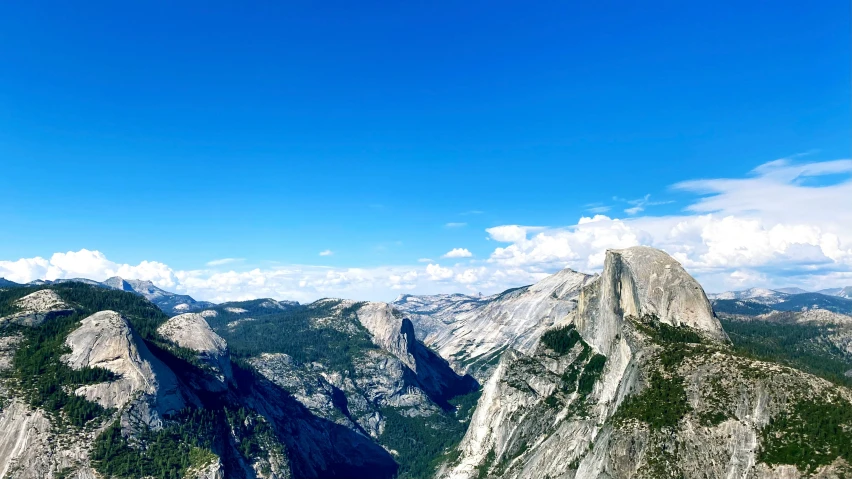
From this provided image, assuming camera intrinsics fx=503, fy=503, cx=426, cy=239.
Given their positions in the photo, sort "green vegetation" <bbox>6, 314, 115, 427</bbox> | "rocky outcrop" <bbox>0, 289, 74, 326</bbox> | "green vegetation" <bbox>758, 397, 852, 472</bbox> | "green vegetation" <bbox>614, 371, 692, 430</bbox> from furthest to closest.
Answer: "rocky outcrop" <bbox>0, 289, 74, 326</bbox> → "green vegetation" <bbox>6, 314, 115, 427</bbox> → "green vegetation" <bbox>614, 371, 692, 430</bbox> → "green vegetation" <bbox>758, 397, 852, 472</bbox>

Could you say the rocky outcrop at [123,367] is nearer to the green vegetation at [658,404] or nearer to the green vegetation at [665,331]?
the green vegetation at [658,404]

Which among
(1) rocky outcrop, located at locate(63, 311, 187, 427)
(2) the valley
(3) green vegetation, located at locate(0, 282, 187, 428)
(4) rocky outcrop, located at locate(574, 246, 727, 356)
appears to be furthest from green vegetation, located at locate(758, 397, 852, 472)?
(3) green vegetation, located at locate(0, 282, 187, 428)

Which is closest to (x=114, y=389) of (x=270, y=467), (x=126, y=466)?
(x=126, y=466)

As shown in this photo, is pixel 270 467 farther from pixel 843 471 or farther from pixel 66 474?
pixel 843 471

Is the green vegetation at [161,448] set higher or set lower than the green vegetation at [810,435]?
lower

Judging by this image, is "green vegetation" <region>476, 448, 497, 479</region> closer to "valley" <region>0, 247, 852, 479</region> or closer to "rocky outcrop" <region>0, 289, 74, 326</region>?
"valley" <region>0, 247, 852, 479</region>

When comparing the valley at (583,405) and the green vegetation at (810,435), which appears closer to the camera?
the green vegetation at (810,435)

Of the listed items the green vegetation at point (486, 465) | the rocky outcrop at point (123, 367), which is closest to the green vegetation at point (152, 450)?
the rocky outcrop at point (123, 367)
